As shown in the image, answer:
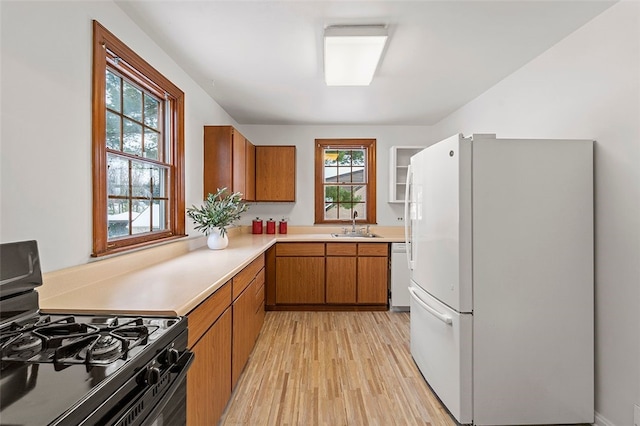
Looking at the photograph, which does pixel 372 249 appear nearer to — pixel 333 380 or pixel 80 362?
pixel 333 380

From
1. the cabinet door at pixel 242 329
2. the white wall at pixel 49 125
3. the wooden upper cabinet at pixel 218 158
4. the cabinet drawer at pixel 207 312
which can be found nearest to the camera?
the white wall at pixel 49 125

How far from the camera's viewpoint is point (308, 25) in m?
1.91

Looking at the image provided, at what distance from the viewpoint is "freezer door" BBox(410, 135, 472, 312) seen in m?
1.79

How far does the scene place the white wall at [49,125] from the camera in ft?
3.78

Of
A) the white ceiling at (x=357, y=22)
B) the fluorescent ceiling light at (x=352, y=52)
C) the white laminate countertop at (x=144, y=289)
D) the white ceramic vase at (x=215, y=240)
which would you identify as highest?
the white ceiling at (x=357, y=22)

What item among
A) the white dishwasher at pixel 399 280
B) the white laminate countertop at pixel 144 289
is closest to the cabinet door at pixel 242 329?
the white laminate countertop at pixel 144 289

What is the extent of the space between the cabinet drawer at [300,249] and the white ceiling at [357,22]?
1675mm

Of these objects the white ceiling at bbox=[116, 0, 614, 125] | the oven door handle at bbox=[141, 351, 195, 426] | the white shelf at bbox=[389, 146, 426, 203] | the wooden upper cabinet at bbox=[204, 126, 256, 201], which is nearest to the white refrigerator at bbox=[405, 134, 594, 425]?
the white ceiling at bbox=[116, 0, 614, 125]

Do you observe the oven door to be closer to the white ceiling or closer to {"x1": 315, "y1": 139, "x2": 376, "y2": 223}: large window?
the white ceiling

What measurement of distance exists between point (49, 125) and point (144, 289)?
2.74 ft

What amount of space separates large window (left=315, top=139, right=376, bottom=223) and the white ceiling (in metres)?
1.20

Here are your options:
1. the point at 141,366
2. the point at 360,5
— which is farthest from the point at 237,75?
the point at 141,366

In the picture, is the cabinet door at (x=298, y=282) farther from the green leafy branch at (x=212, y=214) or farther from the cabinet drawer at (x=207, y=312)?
the cabinet drawer at (x=207, y=312)

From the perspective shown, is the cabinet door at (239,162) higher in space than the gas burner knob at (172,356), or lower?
higher
